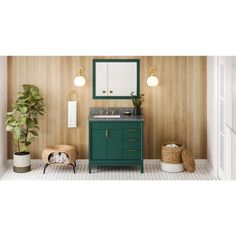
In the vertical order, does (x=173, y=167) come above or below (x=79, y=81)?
below

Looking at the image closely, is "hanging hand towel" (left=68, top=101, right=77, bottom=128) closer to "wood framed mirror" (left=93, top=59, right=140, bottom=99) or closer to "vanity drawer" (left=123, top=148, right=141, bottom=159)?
"wood framed mirror" (left=93, top=59, right=140, bottom=99)

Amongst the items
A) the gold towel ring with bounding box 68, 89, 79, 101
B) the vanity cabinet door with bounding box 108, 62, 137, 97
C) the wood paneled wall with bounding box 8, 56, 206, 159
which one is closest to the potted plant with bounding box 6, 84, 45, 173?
the wood paneled wall with bounding box 8, 56, 206, 159

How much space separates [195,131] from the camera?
593cm

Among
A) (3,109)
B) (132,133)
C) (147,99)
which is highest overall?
(147,99)

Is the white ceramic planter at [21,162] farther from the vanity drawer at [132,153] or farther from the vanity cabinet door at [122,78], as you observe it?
the vanity cabinet door at [122,78]

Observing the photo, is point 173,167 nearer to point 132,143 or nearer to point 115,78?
point 132,143

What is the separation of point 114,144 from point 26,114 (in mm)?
1008

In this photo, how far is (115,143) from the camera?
5508mm

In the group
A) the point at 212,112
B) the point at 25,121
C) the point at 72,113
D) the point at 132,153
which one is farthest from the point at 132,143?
the point at 25,121

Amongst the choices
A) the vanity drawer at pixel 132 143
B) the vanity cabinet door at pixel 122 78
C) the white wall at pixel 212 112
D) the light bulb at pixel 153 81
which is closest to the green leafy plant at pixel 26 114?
the vanity cabinet door at pixel 122 78

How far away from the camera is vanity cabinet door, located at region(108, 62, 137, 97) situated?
19.3 feet

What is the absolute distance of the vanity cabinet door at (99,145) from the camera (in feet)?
18.0
